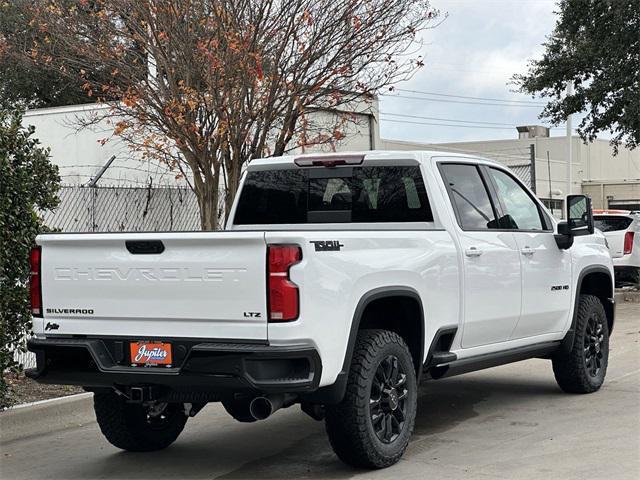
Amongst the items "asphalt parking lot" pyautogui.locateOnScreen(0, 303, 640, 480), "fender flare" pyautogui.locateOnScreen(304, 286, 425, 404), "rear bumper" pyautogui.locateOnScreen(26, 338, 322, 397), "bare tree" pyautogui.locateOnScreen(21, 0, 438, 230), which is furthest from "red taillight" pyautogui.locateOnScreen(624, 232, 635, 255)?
"rear bumper" pyautogui.locateOnScreen(26, 338, 322, 397)

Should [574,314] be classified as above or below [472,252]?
below

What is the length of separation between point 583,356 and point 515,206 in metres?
1.55

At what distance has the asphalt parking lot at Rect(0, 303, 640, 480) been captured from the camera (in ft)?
21.7

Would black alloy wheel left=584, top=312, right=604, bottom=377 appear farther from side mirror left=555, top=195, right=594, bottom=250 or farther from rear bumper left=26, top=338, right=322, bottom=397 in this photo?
rear bumper left=26, top=338, right=322, bottom=397

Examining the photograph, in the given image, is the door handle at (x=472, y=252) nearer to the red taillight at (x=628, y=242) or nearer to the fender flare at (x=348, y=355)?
the fender flare at (x=348, y=355)

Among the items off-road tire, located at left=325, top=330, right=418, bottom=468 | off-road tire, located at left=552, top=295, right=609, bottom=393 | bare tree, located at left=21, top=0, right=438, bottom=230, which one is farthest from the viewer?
bare tree, located at left=21, top=0, right=438, bottom=230

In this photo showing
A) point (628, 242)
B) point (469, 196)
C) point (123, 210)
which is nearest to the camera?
point (469, 196)

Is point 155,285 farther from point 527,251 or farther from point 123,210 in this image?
point 123,210

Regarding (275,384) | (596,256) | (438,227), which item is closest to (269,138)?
(596,256)

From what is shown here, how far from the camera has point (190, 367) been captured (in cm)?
596

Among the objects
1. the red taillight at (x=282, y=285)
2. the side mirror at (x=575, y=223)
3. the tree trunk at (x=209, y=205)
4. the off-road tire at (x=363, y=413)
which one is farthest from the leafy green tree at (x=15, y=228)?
the tree trunk at (x=209, y=205)

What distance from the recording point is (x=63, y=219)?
14.3 meters

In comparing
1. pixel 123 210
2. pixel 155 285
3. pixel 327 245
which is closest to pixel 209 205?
pixel 123 210

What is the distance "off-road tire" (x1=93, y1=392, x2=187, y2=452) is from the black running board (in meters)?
1.85
